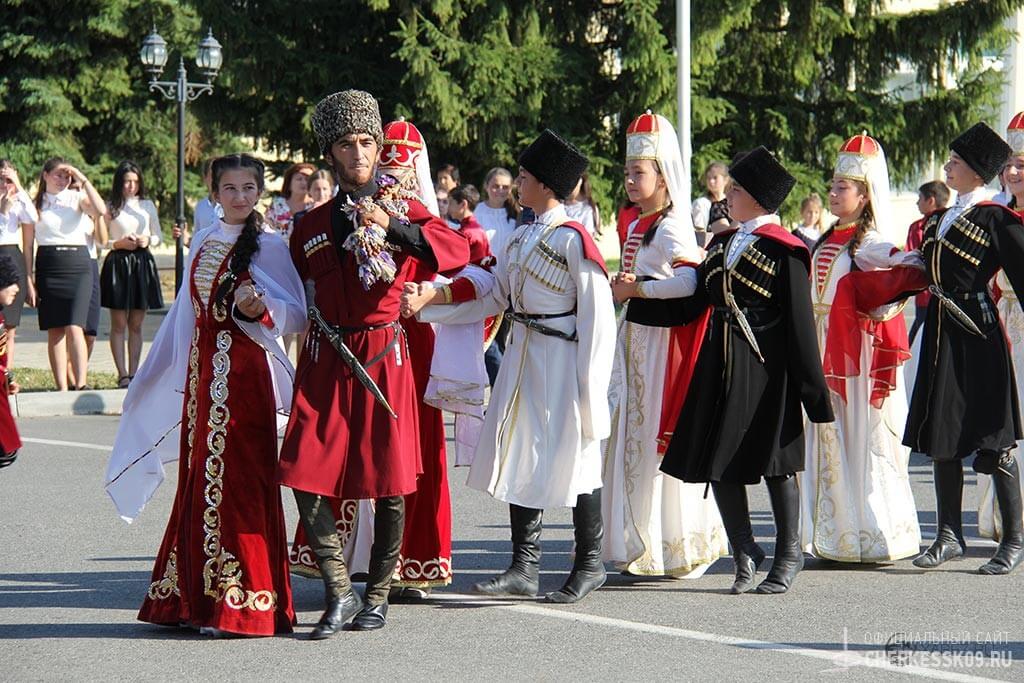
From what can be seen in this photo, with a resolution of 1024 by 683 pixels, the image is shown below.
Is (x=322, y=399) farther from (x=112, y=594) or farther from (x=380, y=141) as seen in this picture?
(x=112, y=594)

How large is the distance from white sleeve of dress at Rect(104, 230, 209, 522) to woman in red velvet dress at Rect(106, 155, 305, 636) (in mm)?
81

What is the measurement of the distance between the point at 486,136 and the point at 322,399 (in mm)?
17015

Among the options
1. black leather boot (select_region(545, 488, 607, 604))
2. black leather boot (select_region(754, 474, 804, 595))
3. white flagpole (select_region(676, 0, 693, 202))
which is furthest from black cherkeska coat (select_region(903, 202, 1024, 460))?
white flagpole (select_region(676, 0, 693, 202))

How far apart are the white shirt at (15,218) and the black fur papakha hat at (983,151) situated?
8.38 metres

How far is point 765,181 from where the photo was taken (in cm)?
723

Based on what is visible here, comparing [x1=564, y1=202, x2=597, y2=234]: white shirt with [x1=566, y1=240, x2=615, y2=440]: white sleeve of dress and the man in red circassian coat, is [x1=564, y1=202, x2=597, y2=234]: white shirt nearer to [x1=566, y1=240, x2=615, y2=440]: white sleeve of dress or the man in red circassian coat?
[x1=566, y1=240, x2=615, y2=440]: white sleeve of dress

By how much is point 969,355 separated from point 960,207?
27.4 inches

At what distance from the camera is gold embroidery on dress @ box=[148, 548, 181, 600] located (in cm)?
642

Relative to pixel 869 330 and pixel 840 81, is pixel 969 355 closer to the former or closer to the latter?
pixel 869 330

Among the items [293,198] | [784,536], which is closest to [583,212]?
[293,198]

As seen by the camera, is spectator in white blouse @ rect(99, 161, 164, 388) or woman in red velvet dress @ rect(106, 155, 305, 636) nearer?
woman in red velvet dress @ rect(106, 155, 305, 636)

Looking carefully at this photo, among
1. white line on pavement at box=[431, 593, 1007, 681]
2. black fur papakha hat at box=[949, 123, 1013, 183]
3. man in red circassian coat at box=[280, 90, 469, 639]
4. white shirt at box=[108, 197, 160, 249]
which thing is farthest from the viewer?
white shirt at box=[108, 197, 160, 249]

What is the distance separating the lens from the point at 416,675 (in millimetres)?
5793

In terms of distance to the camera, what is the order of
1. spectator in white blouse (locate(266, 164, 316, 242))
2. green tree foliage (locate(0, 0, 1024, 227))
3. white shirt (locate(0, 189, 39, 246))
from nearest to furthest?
1. spectator in white blouse (locate(266, 164, 316, 242))
2. white shirt (locate(0, 189, 39, 246))
3. green tree foliage (locate(0, 0, 1024, 227))
